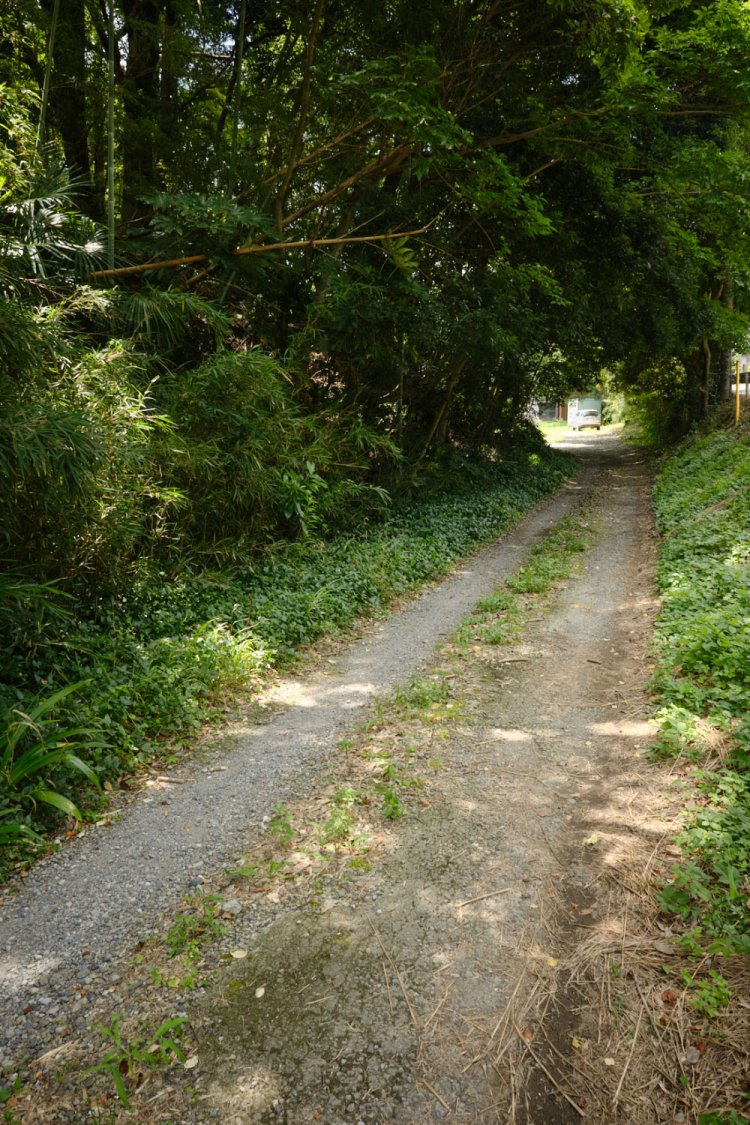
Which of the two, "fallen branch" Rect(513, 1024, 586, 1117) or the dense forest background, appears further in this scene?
the dense forest background

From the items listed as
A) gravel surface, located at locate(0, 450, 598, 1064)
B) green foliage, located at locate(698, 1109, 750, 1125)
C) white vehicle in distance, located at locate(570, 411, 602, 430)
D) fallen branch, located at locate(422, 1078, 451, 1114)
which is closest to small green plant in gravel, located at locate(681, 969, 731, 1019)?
green foliage, located at locate(698, 1109, 750, 1125)

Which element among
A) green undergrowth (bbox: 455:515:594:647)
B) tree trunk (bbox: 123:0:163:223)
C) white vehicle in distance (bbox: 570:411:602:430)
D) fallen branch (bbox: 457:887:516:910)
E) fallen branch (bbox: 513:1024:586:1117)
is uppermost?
tree trunk (bbox: 123:0:163:223)

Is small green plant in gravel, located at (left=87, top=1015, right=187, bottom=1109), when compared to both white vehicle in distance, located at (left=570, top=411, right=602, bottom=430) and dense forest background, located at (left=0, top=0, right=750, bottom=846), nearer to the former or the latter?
dense forest background, located at (left=0, top=0, right=750, bottom=846)

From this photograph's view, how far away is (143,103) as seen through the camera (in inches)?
305

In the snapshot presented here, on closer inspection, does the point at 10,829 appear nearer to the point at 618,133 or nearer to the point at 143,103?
the point at 143,103

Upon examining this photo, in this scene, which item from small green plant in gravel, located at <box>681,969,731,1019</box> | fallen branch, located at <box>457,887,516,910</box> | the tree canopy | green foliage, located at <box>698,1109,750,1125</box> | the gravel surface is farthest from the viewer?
the tree canopy

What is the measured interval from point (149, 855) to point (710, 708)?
3.36 metres

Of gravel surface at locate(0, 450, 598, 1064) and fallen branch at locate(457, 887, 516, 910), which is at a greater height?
gravel surface at locate(0, 450, 598, 1064)

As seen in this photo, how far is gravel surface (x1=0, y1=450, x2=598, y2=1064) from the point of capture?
2283mm

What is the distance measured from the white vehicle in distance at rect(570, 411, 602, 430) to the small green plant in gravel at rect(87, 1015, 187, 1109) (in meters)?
36.4

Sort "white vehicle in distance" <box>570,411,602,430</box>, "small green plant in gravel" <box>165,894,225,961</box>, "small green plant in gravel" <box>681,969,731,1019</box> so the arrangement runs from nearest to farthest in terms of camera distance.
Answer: "small green plant in gravel" <box>681,969,731,1019</box>
"small green plant in gravel" <box>165,894,225,961</box>
"white vehicle in distance" <box>570,411,602,430</box>

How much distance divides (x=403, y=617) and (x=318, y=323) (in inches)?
173

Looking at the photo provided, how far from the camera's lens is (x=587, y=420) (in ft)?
115

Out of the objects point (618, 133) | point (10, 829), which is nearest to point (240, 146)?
point (618, 133)
